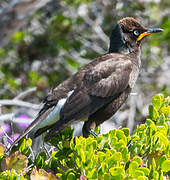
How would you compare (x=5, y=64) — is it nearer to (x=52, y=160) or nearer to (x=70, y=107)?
(x=70, y=107)

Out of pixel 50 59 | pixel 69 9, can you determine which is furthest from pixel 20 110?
pixel 69 9

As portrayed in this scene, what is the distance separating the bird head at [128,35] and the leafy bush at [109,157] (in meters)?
1.68

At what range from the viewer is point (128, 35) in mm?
4758

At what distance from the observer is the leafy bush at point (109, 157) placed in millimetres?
2363

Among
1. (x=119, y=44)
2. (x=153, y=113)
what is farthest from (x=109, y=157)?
(x=119, y=44)

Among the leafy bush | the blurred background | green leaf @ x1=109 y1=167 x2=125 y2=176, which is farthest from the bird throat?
green leaf @ x1=109 y1=167 x2=125 y2=176

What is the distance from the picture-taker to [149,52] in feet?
21.2

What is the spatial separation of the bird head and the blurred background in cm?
126

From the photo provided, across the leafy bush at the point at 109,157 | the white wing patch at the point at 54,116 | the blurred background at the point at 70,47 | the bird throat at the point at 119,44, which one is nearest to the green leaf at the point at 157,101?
the leafy bush at the point at 109,157

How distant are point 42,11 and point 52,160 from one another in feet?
15.2

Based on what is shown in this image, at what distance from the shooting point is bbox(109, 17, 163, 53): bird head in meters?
4.68

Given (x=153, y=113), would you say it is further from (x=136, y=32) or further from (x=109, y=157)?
(x=136, y=32)

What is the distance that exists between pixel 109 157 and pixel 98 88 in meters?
1.74

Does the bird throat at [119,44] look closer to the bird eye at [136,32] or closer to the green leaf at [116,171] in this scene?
the bird eye at [136,32]
